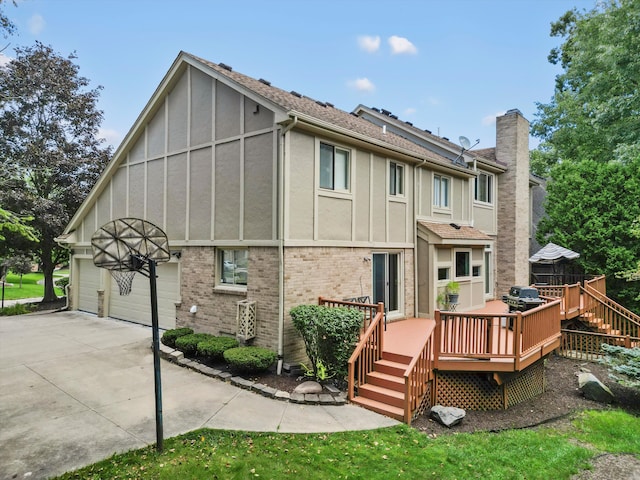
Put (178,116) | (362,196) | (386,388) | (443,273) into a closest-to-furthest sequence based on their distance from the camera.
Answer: (386,388) → (362,196) → (178,116) → (443,273)

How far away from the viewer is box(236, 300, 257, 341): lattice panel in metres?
8.35

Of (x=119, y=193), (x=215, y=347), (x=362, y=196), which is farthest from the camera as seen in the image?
(x=119, y=193)

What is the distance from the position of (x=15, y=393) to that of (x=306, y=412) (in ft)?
17.4

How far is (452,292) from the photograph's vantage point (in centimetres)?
1172

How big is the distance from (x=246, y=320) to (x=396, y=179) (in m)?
6.15

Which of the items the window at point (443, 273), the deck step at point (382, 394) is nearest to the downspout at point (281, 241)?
the deck step at point (382, 394)

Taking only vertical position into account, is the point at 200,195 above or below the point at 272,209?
above

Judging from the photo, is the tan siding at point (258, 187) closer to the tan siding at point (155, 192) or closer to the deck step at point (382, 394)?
the deck step at point (382, 394)

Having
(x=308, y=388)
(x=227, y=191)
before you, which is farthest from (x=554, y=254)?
(x=227, y=191)

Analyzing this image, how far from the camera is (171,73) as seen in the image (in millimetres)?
10844

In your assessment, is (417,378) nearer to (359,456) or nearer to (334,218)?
(359,456)

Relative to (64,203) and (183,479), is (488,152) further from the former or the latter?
(64,203)

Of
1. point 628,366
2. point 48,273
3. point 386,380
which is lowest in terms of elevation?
point 628,366

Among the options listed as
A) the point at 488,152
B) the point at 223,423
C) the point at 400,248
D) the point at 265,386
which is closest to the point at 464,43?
the point at 488,152
